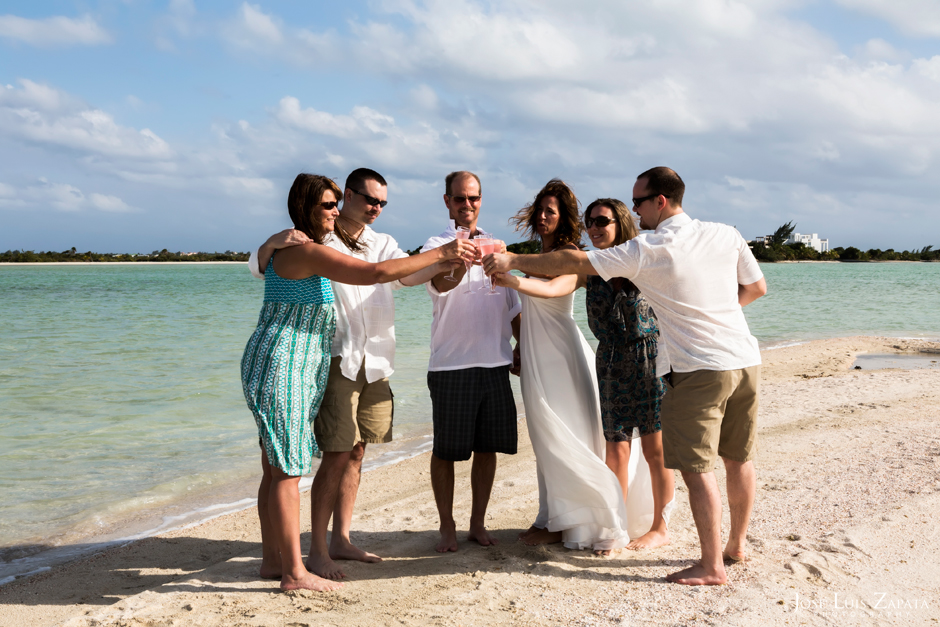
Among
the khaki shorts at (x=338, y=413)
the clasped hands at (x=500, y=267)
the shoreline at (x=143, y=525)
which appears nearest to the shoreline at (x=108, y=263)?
the shoreline at (x=143, y=525)

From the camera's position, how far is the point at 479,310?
13.2 ft

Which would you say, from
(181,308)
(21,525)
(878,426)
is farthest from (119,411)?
(181,308)

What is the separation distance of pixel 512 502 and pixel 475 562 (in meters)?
1.16

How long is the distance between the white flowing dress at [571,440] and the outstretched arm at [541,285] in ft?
0.42

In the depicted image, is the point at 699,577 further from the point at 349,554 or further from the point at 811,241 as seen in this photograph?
the point at 811,241

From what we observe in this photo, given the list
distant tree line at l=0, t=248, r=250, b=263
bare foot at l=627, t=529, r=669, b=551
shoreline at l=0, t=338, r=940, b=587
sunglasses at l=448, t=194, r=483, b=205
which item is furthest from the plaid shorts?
distant tree line at l=0, t=248, r=250, b=263

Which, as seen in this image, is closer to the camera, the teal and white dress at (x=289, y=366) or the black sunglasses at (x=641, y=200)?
the teal and white dress at (x=289, y=366)

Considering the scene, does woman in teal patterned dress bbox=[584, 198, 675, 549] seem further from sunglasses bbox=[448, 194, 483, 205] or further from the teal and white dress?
the teal and white dress

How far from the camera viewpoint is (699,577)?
11.2 feet

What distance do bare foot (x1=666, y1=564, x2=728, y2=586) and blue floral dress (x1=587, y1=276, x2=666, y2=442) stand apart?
0.79 metres

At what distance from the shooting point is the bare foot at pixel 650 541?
3920mm

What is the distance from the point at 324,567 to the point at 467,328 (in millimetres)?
1546

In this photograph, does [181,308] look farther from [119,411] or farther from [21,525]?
[21,525]

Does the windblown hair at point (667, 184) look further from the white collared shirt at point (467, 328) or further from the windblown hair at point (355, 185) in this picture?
the windblown hair at point (355, 185)
